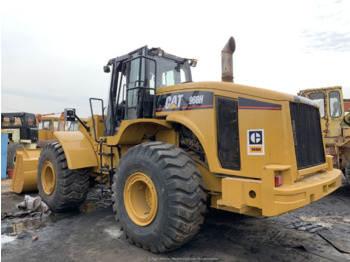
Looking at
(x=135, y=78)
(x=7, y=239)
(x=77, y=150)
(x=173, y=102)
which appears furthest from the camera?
(x=77, y=150)

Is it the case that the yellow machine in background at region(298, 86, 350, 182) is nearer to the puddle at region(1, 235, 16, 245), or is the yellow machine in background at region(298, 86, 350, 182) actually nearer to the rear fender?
the rear fender

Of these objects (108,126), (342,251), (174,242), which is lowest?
(342,251)

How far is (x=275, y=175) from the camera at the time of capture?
2838 mm

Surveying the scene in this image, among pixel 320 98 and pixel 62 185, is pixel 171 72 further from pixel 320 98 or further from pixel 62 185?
pixel 320 98

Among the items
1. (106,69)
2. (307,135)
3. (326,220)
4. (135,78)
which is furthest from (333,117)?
(106,69)

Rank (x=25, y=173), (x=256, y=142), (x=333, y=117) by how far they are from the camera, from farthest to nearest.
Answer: (x=333, y=117) → (x=25, y=173) → (x=256, y=142)

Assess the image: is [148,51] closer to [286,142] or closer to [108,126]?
[108,126]

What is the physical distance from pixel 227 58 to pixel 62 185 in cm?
371

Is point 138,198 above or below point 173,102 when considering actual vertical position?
below

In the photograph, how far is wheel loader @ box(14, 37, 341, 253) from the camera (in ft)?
9.71

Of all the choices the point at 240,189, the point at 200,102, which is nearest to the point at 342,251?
the point at 240,189

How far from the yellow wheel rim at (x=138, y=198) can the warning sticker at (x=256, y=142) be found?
4.44ft

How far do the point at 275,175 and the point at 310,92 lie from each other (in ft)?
20.3

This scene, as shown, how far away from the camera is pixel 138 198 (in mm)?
3818
